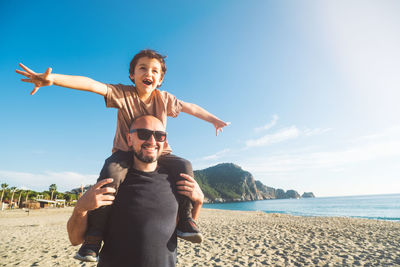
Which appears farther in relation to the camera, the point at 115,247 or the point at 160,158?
the point at 160,158

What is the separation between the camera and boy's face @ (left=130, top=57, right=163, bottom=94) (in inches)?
87.5

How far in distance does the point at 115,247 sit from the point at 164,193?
1.82ft

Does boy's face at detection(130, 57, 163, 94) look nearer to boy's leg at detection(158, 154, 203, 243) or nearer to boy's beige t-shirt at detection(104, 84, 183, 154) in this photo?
boy's beige t-shirt at detection(104, 84, 183, 154)

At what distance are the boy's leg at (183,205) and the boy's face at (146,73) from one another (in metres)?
0.77

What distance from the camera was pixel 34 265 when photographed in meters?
7.38

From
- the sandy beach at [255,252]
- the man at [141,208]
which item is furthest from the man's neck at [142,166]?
the sandy beach at [255,252]

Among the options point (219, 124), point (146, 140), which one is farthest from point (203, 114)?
point (146, 140)

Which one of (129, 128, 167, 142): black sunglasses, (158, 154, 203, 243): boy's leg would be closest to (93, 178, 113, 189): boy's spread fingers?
(129, 128, 167, 142): black sunglasses

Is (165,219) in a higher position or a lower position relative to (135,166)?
lower

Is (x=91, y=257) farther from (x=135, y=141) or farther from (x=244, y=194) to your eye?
(x=244, y=194)

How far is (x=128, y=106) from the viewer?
2186 mm

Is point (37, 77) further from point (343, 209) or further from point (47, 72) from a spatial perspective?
point (343, 209)

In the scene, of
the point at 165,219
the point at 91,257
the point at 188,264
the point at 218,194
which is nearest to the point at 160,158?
the point at 165,219

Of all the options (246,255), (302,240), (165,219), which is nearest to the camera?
(165,219)
